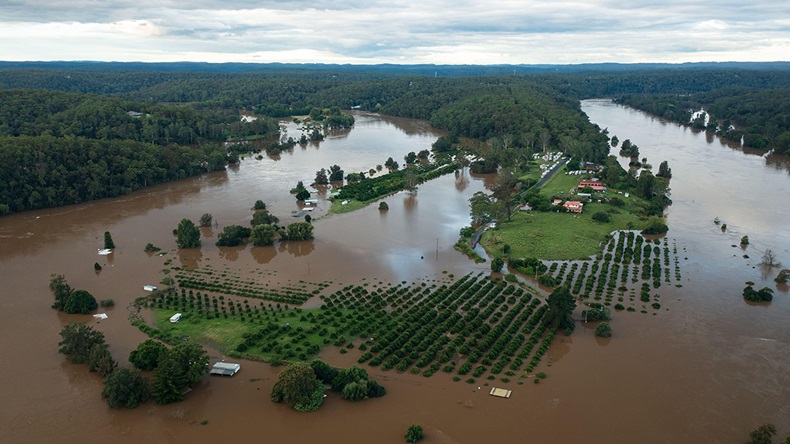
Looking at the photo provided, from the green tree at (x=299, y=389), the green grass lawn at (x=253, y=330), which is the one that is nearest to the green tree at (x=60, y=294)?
the green grass lawn at (x=253, y=330)

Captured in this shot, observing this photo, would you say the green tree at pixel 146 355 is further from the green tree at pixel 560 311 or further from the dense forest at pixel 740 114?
the dense forest at pixel 740 114

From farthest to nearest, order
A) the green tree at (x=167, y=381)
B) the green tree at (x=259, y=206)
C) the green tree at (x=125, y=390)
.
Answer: the green tree at (x=259, y=206), the green tree at (x=167, y=381), the green tree at (x=125, y=390)

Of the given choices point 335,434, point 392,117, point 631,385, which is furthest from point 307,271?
point 392,117

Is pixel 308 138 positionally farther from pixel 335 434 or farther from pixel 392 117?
pixel 335 434

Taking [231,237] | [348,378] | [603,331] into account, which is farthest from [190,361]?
[603,331]

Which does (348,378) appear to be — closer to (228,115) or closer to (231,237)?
(231,237)

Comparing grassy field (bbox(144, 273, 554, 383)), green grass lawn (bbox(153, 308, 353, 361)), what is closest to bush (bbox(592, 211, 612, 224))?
grassy field (bbox(144, 273, 554, 383))

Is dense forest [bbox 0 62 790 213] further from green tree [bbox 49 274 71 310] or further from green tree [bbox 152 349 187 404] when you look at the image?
green tree [bbox 152 349 187 404]
